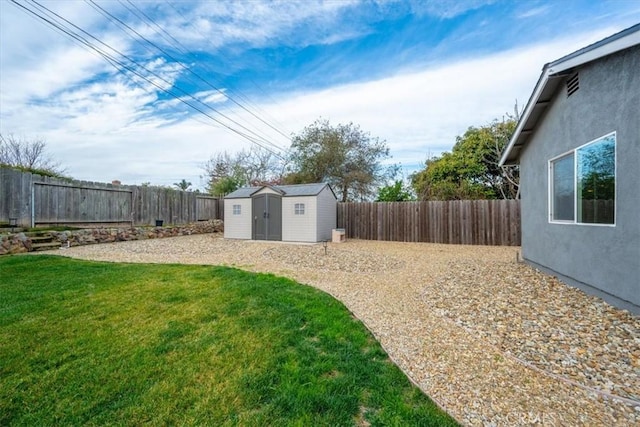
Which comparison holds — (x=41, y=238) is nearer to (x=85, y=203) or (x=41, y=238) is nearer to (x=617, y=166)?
(x=85, y=203)

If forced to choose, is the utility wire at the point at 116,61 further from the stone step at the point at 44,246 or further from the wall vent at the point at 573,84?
the wall vent at the point at 573,84

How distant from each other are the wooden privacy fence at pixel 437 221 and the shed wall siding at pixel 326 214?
0.55 meters

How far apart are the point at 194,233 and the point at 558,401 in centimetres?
1480

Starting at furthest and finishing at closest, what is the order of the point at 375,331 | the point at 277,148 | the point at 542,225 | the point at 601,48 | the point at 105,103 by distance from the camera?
1. the point at 277,148
2. the point at 105,103
3. the point at 542,225
4. the point at 601,48
5. the point at 375,331

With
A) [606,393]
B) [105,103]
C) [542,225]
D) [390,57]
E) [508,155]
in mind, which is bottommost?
[606,393]

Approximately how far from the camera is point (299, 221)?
38.2 feet

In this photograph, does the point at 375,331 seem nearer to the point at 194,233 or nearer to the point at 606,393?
the point at 606,393

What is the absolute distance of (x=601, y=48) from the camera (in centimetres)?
381

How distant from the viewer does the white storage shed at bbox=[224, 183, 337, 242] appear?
11.5 m

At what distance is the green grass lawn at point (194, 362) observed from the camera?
72.1 inches

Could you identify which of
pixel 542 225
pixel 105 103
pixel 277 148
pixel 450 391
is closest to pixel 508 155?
pixel 542 225

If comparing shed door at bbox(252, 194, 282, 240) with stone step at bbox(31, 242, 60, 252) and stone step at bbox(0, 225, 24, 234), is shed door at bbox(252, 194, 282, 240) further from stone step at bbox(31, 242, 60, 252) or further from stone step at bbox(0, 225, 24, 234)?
stone step at bbox(0, 225, 24, 234)

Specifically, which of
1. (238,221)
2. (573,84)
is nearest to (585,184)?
(573,84)

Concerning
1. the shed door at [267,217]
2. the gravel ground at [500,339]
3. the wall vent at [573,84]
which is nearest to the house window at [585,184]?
the wall vent at [573,84]
